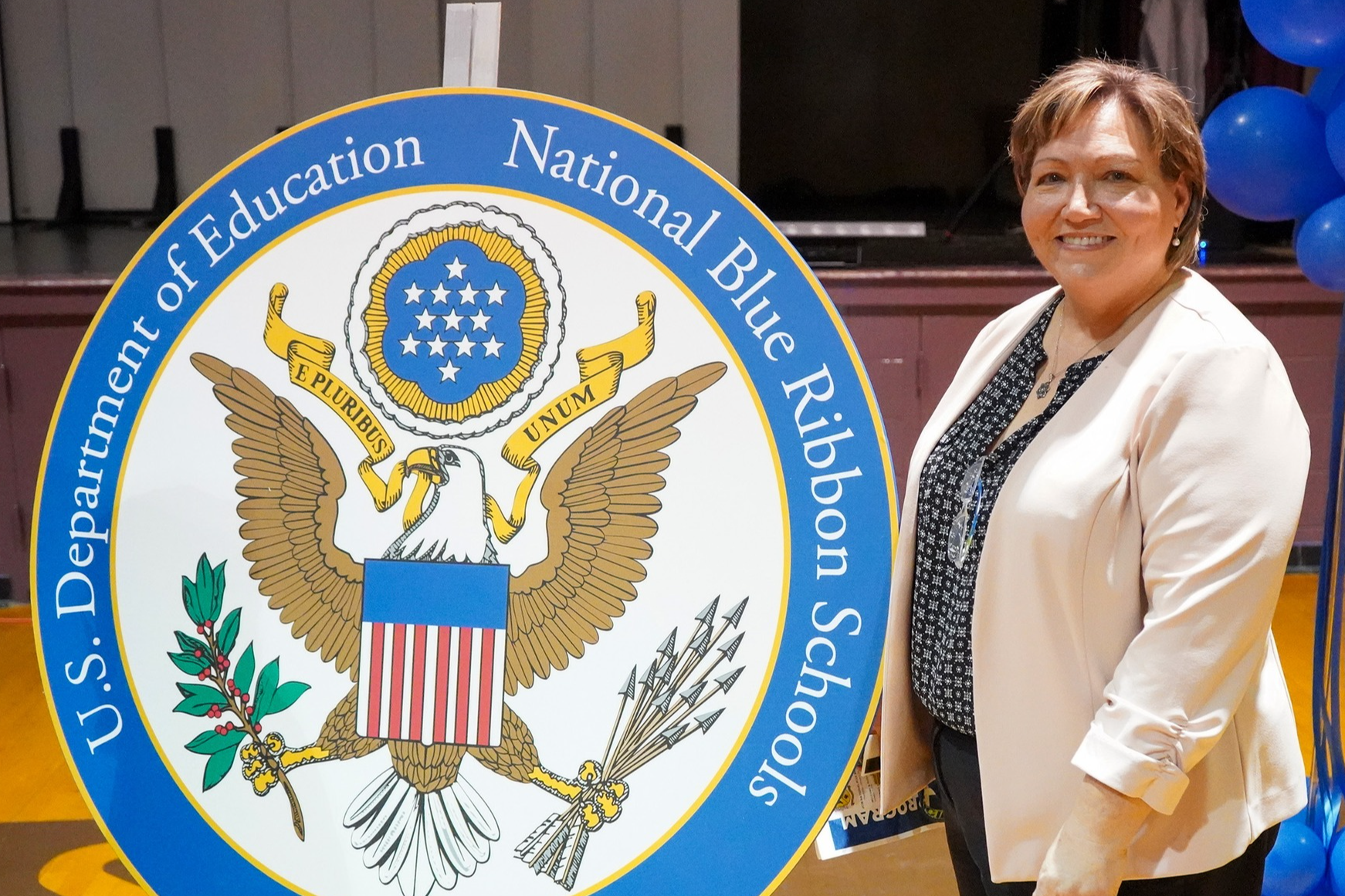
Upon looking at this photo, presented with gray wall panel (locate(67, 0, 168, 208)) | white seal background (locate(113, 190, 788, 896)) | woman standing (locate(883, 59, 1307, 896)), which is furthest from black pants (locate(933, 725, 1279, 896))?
gray wall panel (locate(67, 0, 168, 208))

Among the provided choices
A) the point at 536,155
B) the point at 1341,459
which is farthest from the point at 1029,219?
the point at 1341,459

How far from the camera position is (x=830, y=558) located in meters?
1.41

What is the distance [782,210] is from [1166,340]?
610 cm

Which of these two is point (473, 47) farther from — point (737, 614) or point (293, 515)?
point (737, 614)

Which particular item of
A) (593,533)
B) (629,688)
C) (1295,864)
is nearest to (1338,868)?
→ (1295,864)

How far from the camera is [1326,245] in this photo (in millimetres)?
1604

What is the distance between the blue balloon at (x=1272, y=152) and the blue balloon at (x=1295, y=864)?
817 mm

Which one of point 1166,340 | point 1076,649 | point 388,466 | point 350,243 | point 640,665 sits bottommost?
point 640,665

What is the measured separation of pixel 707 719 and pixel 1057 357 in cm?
56

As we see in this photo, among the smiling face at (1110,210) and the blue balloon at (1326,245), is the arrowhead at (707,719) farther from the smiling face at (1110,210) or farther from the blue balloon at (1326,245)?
the blue balloon at (1326,245)

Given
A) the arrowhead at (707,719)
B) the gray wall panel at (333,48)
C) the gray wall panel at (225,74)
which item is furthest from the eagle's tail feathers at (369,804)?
the gray wall panel at (225,74)

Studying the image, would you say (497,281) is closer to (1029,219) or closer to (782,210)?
(1029,219)

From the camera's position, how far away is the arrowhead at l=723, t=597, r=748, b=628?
1.45 m

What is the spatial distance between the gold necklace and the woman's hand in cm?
Result: 35
